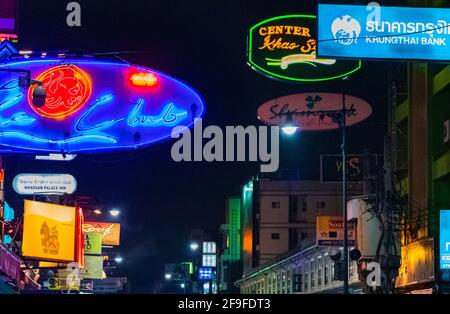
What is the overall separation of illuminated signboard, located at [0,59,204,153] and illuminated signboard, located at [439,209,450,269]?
15849mm

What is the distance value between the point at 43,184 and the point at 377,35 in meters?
22.1

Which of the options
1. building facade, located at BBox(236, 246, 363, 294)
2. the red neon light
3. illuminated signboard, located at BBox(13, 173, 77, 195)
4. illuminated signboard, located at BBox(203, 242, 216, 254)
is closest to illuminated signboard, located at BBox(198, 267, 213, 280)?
illuminated signboard, located at BBox(203, 242, 216, 254)

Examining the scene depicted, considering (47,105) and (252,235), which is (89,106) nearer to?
(47,105)

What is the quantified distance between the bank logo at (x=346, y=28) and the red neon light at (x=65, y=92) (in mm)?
5983

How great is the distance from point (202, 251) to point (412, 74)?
98.0 meters

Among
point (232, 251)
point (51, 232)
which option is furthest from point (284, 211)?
point (51, 232)

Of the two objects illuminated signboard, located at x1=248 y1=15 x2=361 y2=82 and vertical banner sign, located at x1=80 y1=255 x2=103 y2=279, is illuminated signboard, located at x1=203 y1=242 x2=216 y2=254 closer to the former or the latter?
vertical banner sign, located at x1=80 y1=255 x2=103 y2=279

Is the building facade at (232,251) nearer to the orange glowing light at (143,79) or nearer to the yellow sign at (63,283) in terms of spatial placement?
the yellow sign at (63,283)

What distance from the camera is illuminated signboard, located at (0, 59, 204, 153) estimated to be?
19.5m

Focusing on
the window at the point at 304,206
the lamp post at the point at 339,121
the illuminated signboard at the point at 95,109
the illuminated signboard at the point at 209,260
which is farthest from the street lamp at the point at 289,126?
the illuminated signboard at the point at 209,260
